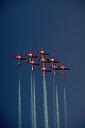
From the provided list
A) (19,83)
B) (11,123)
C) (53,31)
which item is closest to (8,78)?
(19,83)

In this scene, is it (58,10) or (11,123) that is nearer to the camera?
(11,123)

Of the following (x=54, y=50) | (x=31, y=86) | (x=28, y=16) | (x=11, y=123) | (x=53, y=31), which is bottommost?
(x=11, y=123)

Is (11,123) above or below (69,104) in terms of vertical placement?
below

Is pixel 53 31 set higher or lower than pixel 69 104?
higher

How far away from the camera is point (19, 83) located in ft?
35.1

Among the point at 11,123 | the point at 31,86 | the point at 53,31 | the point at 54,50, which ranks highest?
the point at 53,31

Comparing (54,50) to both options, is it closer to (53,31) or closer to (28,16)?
(53,31)

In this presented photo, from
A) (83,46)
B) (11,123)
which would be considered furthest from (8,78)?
(83,46)

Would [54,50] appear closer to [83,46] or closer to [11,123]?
[83,46]

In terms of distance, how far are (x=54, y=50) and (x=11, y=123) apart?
354 cm

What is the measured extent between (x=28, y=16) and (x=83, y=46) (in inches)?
108

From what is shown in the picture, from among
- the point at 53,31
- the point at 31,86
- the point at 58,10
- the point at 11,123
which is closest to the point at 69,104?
the point at 31,86

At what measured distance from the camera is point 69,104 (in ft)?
34.7

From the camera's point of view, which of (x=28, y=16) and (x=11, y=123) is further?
(x=28, y=16)
